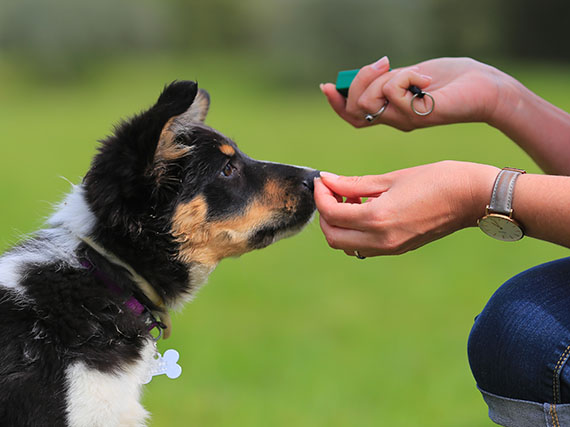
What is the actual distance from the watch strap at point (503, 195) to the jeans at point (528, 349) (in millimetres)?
456

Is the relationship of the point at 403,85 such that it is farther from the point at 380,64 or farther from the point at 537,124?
the point at 537,124

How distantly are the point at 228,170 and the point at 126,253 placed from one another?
66 centimetres

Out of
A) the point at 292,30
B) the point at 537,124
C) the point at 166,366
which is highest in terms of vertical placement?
the point at 537,124

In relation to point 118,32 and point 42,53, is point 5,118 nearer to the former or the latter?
point 42,53

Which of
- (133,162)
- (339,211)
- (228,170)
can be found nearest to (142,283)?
(133,162)

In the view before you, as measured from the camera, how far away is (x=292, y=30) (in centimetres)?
3231

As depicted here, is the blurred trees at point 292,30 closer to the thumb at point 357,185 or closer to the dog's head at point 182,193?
the dog's head at point 182,193

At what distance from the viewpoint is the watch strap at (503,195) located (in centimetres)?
245

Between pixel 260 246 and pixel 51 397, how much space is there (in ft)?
3.82

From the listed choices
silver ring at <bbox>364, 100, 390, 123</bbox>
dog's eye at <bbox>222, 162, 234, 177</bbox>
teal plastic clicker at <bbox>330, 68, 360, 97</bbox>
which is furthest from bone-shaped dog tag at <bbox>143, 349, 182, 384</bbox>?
teal plastic clicker at <bbox>330, 68, 360, 97</bbox>

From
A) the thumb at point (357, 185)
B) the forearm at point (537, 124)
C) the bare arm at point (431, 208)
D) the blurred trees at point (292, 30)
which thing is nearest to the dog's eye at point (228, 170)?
the thumb at point (357, 185)

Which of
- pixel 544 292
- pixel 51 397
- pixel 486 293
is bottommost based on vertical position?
pixel 486 293

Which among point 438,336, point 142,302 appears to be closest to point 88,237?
point 142,302

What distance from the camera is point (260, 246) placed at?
3354mm
